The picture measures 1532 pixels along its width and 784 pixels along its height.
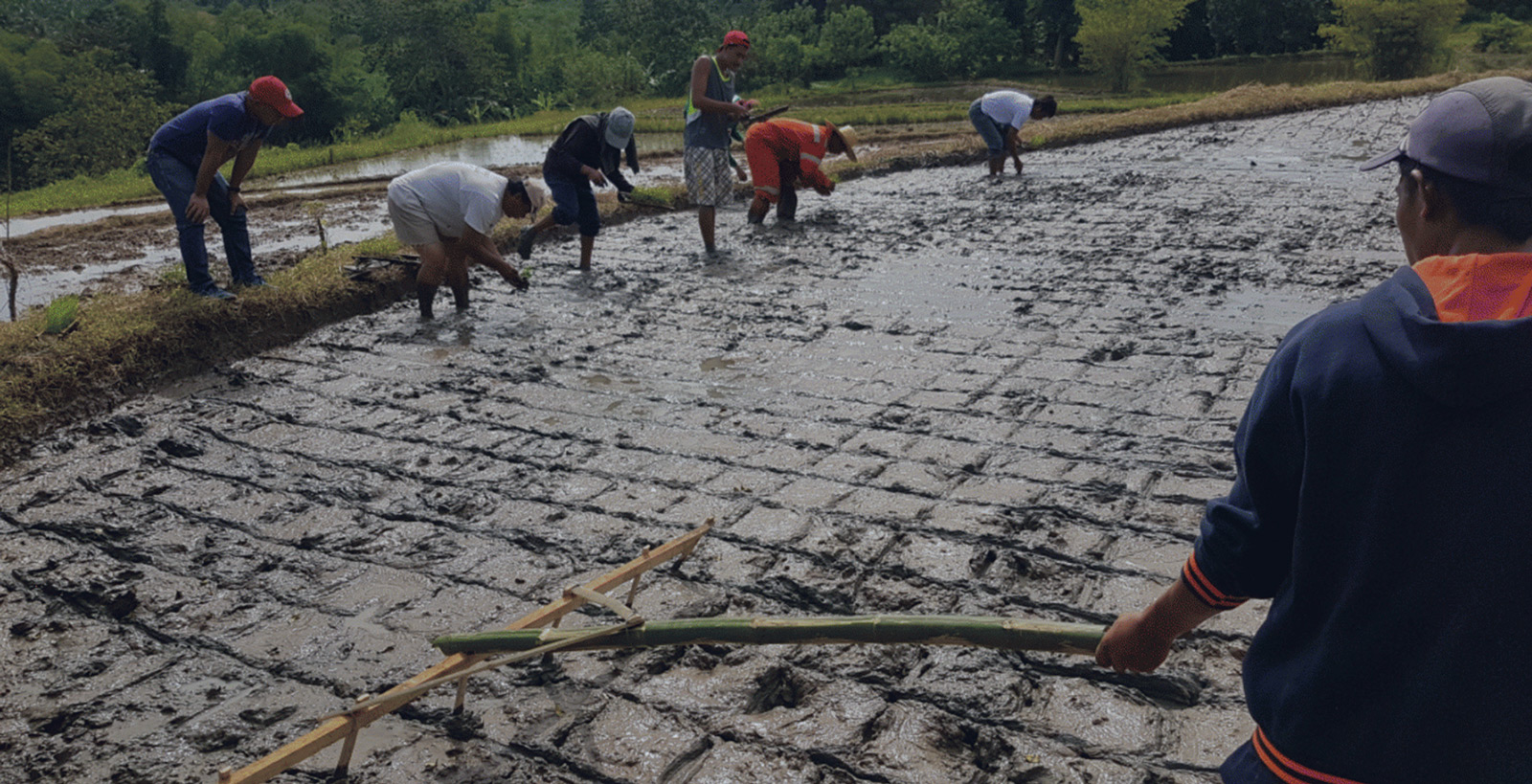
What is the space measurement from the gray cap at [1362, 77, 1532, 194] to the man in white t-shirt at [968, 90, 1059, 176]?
1017cm

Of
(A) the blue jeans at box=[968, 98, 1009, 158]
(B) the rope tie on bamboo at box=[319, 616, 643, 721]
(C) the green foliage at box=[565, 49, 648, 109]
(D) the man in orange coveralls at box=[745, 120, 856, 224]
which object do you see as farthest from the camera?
(C) the green foliage at box=[565, 49, 648, 109]

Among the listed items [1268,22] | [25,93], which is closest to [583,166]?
[25,93]

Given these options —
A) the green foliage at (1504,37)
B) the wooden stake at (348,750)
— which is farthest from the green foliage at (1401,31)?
the wooden stake at (348,750)

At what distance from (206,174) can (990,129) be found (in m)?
8.07

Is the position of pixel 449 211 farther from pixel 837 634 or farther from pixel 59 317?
pixel 837 634

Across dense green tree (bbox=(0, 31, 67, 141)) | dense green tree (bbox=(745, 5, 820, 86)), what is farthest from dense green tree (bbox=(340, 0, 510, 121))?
dense green tree (bbox=(745, 5, 820, 86))

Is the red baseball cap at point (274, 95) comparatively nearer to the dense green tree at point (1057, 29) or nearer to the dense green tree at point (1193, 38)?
the dense green tree at point (1057, 29)

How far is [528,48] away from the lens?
31453mm

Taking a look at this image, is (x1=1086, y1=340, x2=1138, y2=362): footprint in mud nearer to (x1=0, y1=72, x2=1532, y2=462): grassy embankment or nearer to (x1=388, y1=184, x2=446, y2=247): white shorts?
(x1=388, y1=184, x2=446, y2=247): white shorts

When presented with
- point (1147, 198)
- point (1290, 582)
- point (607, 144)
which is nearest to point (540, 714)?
point (1290, 582)

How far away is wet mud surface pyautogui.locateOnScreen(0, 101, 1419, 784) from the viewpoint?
8.36 ft

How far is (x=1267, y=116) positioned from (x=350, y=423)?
15979 millimetres

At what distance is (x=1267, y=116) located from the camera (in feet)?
53.8

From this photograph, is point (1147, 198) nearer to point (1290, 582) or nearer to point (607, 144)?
point (607, 144)
